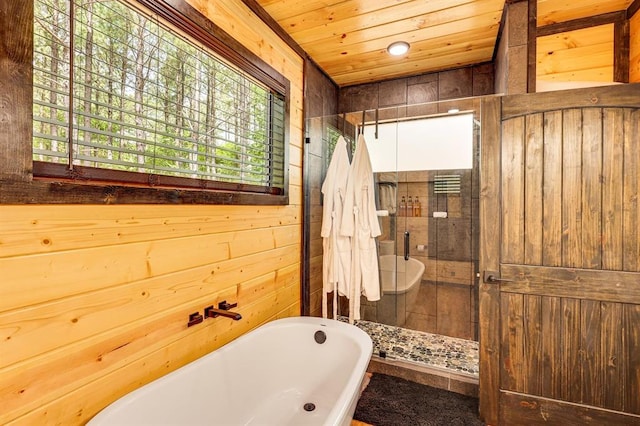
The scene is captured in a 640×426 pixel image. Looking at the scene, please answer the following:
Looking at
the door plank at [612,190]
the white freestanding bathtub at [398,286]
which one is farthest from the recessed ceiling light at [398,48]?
the white freestanding bathtub at [398,286]

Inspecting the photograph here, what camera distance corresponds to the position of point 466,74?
2.74m

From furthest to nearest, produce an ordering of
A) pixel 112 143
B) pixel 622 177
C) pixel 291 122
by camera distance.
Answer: pixel 291 122 < pixel 622 177 < pixel 112 143

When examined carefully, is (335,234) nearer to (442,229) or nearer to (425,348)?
(442,229)

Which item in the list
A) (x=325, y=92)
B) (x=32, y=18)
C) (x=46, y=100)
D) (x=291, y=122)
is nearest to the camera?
(x=32, y=18)

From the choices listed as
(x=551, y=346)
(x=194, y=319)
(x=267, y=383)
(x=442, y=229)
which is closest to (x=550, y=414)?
(x=551, y=346)

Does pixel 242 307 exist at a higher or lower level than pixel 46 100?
lower

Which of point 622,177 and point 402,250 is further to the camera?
point 402,250

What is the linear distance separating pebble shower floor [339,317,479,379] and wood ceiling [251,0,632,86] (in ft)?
7.37

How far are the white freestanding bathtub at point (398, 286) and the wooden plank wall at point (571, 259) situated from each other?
1.04m

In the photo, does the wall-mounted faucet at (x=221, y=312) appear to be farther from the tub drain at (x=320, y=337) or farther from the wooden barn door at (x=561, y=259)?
the wooden barn door at (x=561, y=259)

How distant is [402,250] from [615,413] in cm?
163

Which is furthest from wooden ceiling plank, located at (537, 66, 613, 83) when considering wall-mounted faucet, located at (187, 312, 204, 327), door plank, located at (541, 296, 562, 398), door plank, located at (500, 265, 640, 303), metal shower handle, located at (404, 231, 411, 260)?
wall-mounted faucet, located at (187, 312, 204, 327)

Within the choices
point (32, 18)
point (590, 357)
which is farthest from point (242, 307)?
point (590, 357)

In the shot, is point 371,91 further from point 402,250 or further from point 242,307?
point 242,307
